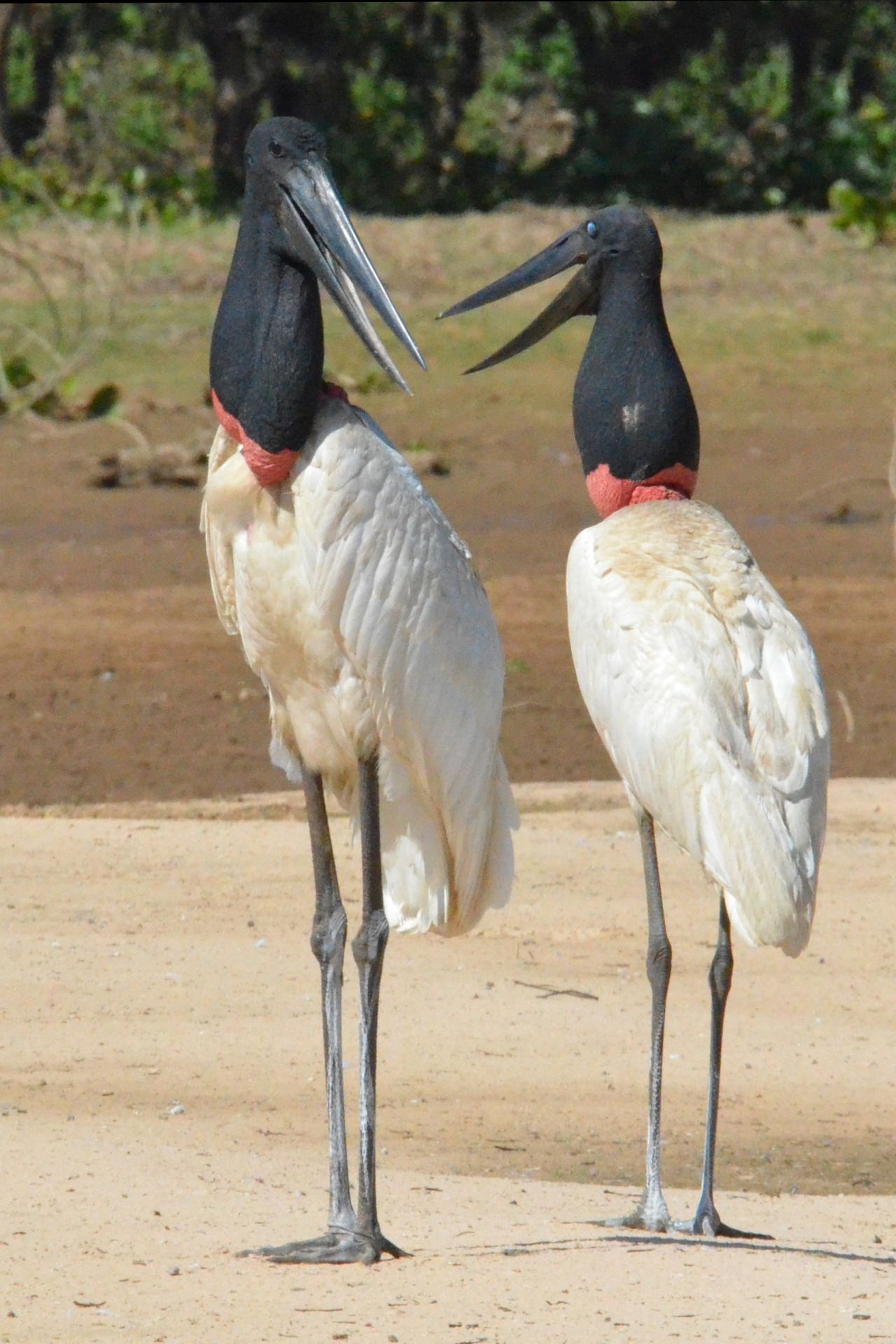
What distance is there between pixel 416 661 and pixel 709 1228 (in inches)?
44.4

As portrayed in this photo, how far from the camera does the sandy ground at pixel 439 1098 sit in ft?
10.8

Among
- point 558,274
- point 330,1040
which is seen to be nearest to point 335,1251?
point 330,1040

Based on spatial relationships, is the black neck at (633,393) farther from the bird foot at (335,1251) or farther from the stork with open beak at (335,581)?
the bird foot at (335,1251)

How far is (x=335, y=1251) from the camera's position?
355 cm

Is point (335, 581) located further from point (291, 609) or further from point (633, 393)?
point (633, 393)

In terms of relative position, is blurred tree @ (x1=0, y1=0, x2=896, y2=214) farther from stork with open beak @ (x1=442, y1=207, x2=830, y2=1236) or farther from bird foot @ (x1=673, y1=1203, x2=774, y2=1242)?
bird foot @ (x1=673, y1=1203, x2=774, y2=1242)

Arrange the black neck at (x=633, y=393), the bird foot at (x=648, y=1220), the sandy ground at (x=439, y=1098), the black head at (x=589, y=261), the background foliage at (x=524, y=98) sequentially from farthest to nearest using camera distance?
the background foliage at (x=524, y=98) → the black head at (x=589, y=261) → the black neck at (x=633, y=393) → the bird foot at (x=648, y=1220) → the sandy ground at (x=439, y=1098)

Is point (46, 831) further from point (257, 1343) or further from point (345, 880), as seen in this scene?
point (257, 1343)

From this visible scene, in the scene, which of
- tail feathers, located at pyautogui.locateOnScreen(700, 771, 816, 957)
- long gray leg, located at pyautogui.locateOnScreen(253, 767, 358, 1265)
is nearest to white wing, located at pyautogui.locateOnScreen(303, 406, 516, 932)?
long gray leg, located at pyautogui.locateOnScreen(253, 767, 358, 1265)

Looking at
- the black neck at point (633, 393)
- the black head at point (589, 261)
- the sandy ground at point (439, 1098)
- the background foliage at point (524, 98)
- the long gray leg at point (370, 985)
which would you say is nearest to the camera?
the sandy ground at point (439, 1098)

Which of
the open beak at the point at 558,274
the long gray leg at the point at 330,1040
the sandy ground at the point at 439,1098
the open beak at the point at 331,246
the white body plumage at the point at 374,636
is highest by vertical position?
the open beak at the point at 331,246

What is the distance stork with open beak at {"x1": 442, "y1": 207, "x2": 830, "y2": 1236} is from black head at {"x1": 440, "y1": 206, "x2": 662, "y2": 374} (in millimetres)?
584

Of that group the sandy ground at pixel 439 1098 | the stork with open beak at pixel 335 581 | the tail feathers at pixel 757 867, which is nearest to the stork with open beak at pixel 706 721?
the tail feathers at pixel 757 867

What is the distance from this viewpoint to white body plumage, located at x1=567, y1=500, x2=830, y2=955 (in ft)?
12.0
